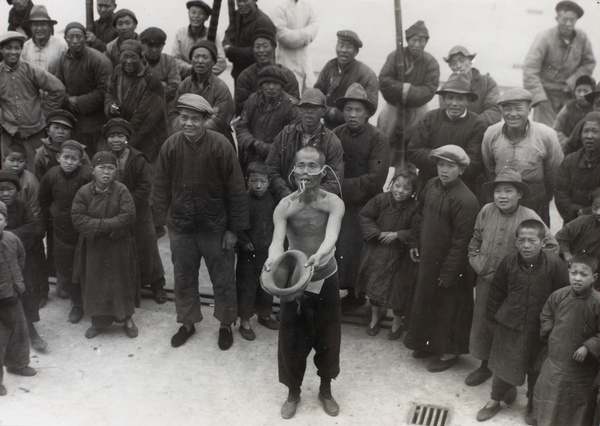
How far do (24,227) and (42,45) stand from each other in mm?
2897

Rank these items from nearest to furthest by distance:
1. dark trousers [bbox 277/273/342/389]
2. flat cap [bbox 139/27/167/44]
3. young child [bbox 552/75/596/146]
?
dark trousers [bbox 277/273/342/389], young child [bbox 552/75/596/146], flat cap [bbox 139/27/167/44]

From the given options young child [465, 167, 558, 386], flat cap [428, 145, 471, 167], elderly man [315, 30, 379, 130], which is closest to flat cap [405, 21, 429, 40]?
elderly man [315, 30, 379, 130]

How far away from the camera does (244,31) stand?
830cm

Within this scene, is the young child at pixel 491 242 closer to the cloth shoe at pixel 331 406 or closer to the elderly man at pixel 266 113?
the cloth shoe at pixel 331 406

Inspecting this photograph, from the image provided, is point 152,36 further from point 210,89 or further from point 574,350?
point 574,350

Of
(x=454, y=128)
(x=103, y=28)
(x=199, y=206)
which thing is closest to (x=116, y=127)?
(x=199, y=206)

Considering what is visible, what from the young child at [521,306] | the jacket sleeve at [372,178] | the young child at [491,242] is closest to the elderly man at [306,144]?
the jacket sleeve at [372,178]

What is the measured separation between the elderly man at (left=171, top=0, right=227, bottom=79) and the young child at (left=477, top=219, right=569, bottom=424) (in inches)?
187

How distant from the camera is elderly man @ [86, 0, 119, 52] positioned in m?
8.83

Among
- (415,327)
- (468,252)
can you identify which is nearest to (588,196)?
(468,252)

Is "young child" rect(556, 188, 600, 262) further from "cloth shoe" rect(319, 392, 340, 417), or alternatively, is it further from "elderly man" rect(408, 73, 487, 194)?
"cloth shoe" rect(319, 392, 340, 417)

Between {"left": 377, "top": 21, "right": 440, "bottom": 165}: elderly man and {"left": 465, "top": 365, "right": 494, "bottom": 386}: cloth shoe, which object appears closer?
{"left": 465, "top": 365, "right": 494, "bottom": 386}: cloth shoe

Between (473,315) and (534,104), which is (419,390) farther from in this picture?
(534,104)

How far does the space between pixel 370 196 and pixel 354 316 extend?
4.18 ft
